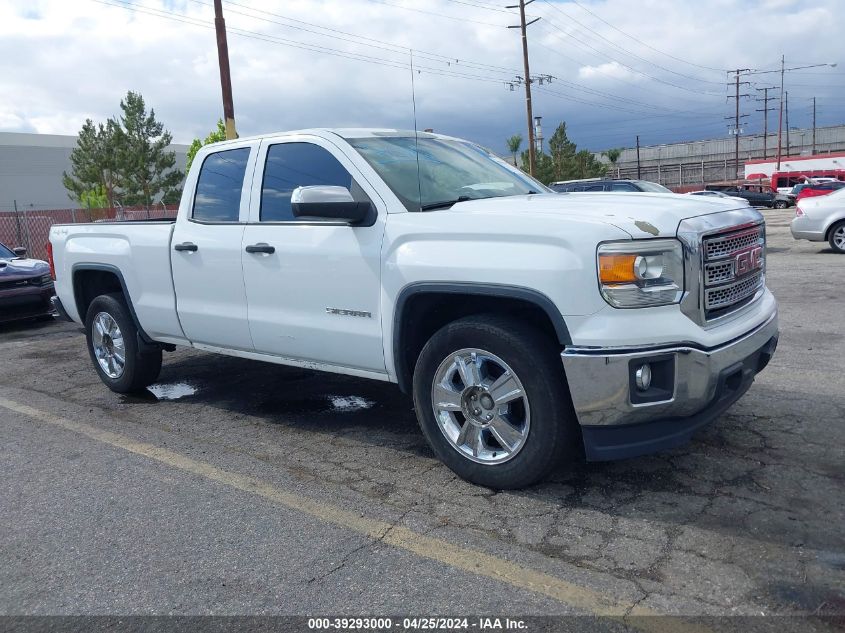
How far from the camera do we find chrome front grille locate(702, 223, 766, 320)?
3617mm

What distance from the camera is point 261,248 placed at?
4.80 meters

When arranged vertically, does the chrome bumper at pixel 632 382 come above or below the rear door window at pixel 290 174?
below

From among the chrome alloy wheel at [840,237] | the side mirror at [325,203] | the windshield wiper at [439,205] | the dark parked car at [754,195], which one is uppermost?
the side mirror at [325,203]

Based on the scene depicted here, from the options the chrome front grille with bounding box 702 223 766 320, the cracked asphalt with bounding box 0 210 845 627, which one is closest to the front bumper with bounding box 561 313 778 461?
the chrome front grille with bounding box 702 223 766 320

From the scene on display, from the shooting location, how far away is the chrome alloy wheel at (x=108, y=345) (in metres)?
6.30

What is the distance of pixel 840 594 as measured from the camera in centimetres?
282

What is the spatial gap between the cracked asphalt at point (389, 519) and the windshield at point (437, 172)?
1.55m

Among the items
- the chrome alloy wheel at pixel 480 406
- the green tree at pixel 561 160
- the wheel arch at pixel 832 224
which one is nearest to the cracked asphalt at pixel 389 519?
the chrome alloy wheel at pixel 480 406

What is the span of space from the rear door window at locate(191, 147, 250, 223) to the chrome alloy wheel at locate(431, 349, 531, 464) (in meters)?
2.07

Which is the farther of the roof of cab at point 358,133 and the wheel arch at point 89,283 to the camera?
the wheel arch at point 89,283

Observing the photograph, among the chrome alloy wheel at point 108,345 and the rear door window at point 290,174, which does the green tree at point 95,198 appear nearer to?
the chrome alloy wheel at point 108,345

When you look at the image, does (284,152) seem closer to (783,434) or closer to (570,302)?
(570,302)

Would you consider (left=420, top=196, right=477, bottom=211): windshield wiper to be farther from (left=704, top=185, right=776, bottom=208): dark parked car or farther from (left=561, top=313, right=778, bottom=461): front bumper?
(left=704, top=185, right=776, bottom=208): dark parked car

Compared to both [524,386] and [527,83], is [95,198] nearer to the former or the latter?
[527,83]
